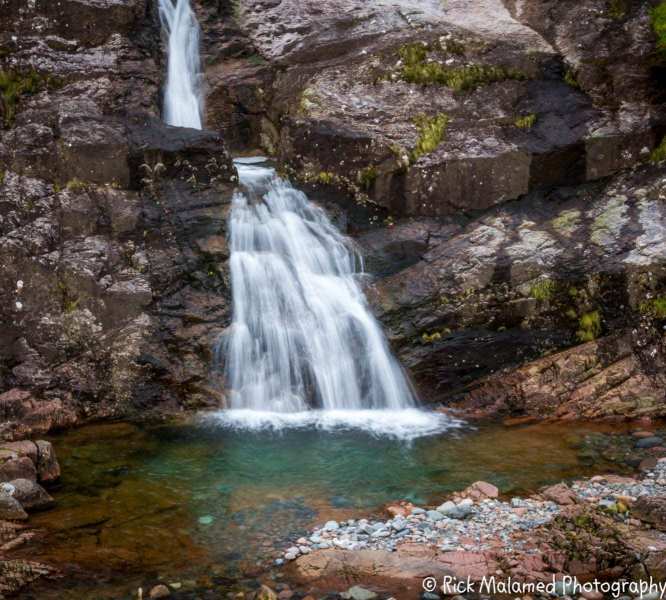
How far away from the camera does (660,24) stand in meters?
12.2

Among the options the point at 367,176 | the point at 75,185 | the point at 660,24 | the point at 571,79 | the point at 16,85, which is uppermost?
the point at 660,24

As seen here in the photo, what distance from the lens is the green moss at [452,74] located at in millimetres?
12648

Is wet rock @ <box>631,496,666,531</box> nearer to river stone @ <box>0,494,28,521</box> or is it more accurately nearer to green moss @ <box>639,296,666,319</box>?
green moss @ <box>639,296,666,319</box>

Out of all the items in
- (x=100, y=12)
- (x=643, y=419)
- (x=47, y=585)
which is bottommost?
(x=643, y=419)

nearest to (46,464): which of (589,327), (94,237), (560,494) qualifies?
(94,237)

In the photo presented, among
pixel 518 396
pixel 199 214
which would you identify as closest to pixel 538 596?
pixel 518 396

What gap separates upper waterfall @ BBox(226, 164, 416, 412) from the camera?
10.3 m

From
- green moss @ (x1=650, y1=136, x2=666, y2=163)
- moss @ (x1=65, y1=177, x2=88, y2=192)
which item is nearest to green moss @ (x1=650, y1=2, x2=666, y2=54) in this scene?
green moss @ (x1=650, y1=136, x2=666, y2=163)

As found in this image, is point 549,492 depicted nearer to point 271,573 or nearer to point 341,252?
point 271,573

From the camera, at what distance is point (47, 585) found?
18.5 ft

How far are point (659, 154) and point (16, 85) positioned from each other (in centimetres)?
1066

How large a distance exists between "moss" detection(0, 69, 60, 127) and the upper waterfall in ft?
11.9

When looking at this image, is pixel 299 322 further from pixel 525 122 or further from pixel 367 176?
pixel 525 122

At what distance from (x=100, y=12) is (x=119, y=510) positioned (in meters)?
8.83
